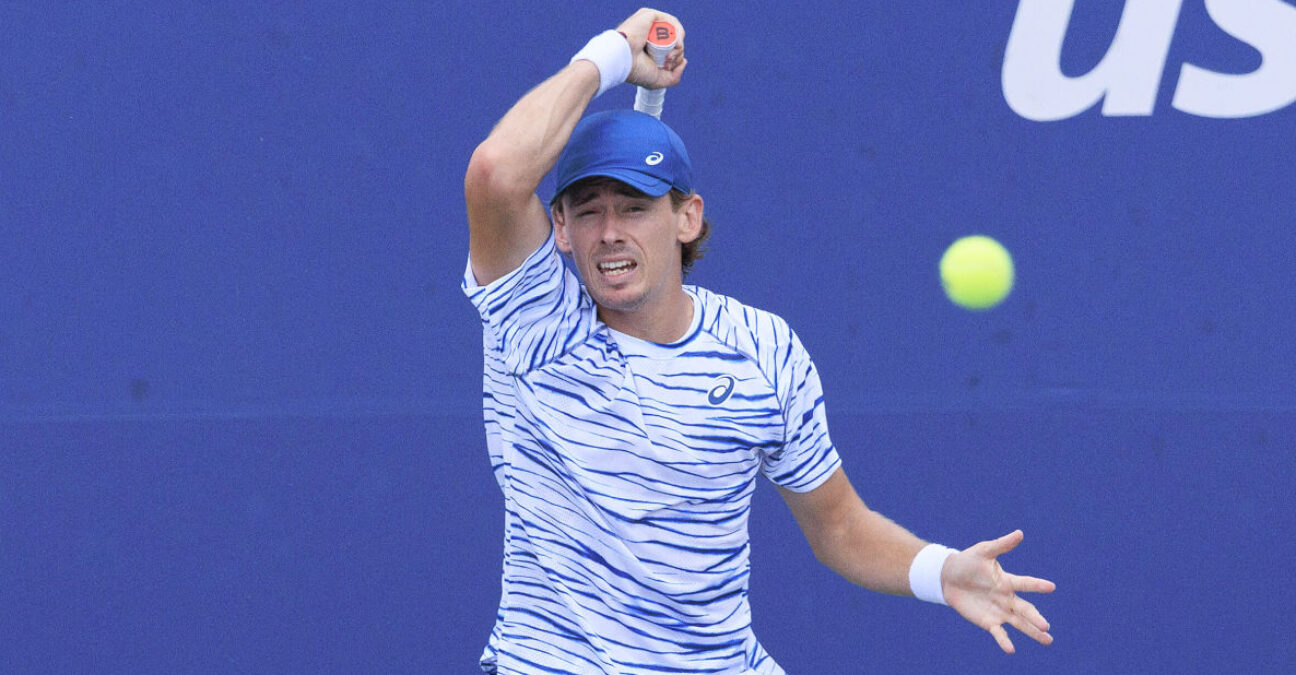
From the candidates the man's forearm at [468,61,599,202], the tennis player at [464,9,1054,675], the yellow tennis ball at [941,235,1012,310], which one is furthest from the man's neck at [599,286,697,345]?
the yellow tennis ball at [941,235,1012,310]

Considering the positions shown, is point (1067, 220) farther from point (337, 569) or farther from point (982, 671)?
point (337, 569)

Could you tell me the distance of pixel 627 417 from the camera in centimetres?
204

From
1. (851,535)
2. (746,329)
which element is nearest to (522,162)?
(746,329)

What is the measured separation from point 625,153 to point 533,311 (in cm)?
24

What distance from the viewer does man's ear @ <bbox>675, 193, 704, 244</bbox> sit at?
7.18ft

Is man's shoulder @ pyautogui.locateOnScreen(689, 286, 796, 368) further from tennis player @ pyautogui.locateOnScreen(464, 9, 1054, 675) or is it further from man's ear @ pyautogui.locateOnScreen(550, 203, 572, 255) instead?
man's ear @ pyautogui.locateOnScreen(550, 203, 572, 255)

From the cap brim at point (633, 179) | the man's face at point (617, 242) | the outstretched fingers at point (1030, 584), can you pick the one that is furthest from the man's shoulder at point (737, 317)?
the outstretched fingers at point (1030, 584)

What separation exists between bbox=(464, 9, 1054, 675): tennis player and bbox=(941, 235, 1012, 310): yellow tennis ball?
1.02 meters

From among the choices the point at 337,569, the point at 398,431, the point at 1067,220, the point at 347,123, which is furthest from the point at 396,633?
the point at 1067,220

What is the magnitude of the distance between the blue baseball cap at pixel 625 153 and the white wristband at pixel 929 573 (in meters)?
0.64

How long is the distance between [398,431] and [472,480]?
177 millimetres

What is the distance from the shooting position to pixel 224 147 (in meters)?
3.01

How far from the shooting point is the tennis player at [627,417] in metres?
2.02

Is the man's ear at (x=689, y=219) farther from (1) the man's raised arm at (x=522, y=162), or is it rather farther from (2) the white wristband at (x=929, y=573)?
(2) the white wristband at (x=929, y=573)
